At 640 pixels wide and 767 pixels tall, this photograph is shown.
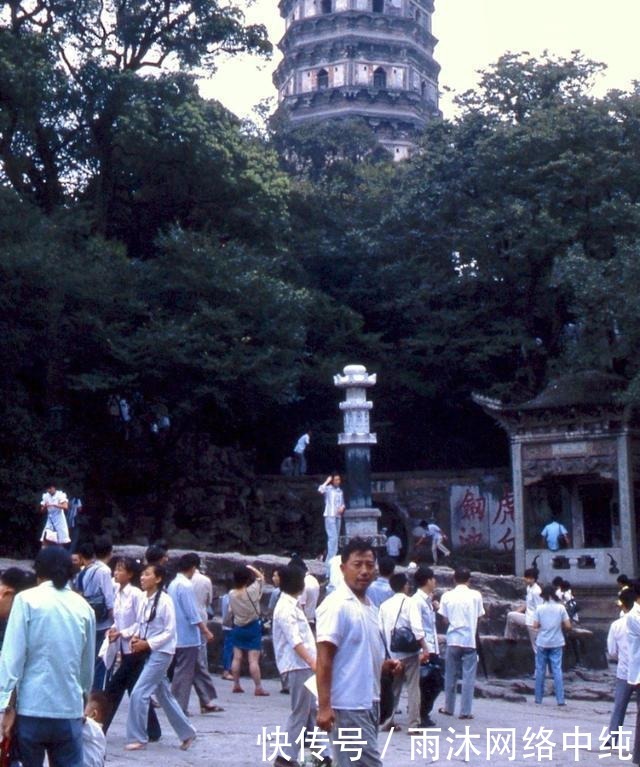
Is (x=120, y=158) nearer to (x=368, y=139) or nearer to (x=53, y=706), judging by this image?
(x=368, y=139)

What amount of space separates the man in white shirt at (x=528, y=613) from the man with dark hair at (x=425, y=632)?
11.4 ft

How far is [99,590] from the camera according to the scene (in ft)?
32.6

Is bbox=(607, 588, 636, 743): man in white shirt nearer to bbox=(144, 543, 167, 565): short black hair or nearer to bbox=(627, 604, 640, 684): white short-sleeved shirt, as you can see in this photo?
bbox=(627, 604, 640, 684): white short-sleeved shirt

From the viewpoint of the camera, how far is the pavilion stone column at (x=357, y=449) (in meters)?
21.3

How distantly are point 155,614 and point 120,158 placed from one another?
21072 mm

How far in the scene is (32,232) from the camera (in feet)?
80.3

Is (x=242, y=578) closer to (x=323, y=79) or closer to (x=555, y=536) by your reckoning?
(x=555, y=536)

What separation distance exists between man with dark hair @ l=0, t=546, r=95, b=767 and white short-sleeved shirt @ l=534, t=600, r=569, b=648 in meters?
8.56

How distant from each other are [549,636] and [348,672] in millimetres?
8217

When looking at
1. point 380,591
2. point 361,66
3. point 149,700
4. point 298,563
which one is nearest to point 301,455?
point 380,591

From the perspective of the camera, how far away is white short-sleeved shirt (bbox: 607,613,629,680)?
32.7ft

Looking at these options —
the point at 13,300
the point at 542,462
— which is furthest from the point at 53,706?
the point at 542,462

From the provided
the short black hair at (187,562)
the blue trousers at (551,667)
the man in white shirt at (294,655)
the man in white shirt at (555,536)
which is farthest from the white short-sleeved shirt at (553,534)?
the man in white shirt at (294,655)

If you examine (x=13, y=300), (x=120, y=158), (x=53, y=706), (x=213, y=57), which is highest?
(x=213, y=57)
